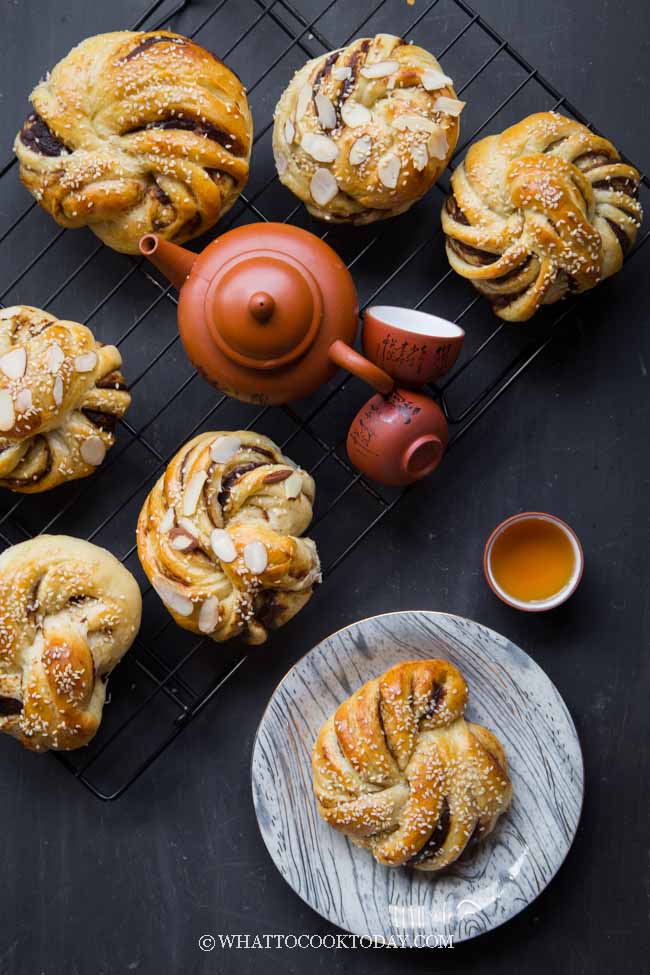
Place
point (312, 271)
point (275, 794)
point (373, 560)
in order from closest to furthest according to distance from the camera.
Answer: point (312, 271)
point (275, 794)
point (373, 560)

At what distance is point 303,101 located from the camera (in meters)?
2.30

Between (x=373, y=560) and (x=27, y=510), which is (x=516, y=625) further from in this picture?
(x=27, y=510)

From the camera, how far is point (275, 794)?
2381mm

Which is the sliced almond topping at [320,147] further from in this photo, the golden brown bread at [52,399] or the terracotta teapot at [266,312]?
the golden brown bread at [52,399]

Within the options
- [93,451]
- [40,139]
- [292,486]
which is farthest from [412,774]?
[40,139]

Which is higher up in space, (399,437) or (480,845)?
(399,437)

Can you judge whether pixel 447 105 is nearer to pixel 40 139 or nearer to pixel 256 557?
pixel 40 139

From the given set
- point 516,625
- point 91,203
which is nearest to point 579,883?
point 516,625

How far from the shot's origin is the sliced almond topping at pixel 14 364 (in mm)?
2242

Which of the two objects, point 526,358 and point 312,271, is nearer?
point 312,271

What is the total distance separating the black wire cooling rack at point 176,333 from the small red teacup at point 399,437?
0.88 ft

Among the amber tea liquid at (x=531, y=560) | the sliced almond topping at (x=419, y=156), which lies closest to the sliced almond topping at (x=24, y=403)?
the sliced almond topping at (x=419, y=156)

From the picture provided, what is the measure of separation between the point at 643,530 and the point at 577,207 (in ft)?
2.76

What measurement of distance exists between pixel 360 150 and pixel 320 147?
0.09 m
